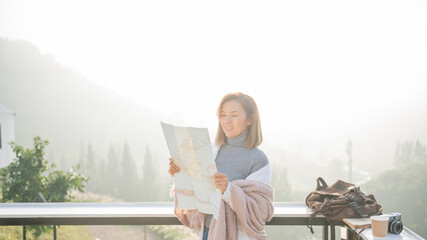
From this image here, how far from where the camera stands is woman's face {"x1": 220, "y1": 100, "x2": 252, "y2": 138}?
135 centimetres

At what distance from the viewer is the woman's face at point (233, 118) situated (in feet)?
4.42

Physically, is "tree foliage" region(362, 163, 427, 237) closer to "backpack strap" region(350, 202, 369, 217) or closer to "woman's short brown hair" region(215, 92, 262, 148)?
→ "backpack strap" region(350, 202, 369, 217)

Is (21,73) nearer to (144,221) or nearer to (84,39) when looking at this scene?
(84,39)

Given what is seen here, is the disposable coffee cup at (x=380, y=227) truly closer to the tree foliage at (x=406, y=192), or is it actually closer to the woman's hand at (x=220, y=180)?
the woman's hand at (x=220, y=180)

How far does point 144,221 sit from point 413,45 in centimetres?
357

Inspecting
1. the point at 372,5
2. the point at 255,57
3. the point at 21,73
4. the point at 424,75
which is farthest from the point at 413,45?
the point at 21,73

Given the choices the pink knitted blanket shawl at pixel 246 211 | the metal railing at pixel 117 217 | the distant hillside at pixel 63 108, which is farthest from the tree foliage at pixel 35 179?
the distant hillside at pixel 63 108

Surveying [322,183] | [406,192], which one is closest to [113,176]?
[406,192]

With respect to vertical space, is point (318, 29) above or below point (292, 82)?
above

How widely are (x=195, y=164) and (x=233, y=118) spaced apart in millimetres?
342

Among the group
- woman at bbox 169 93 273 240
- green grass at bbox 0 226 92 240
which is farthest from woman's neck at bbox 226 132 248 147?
green grass at bbox 0 226 92 240

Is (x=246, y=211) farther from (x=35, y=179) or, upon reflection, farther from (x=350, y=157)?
(x=350, y=157)

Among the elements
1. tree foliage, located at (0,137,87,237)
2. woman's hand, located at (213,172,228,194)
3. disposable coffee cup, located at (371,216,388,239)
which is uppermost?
woman's hand, located at (213,172,228,194)

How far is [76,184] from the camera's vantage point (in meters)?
4.76
